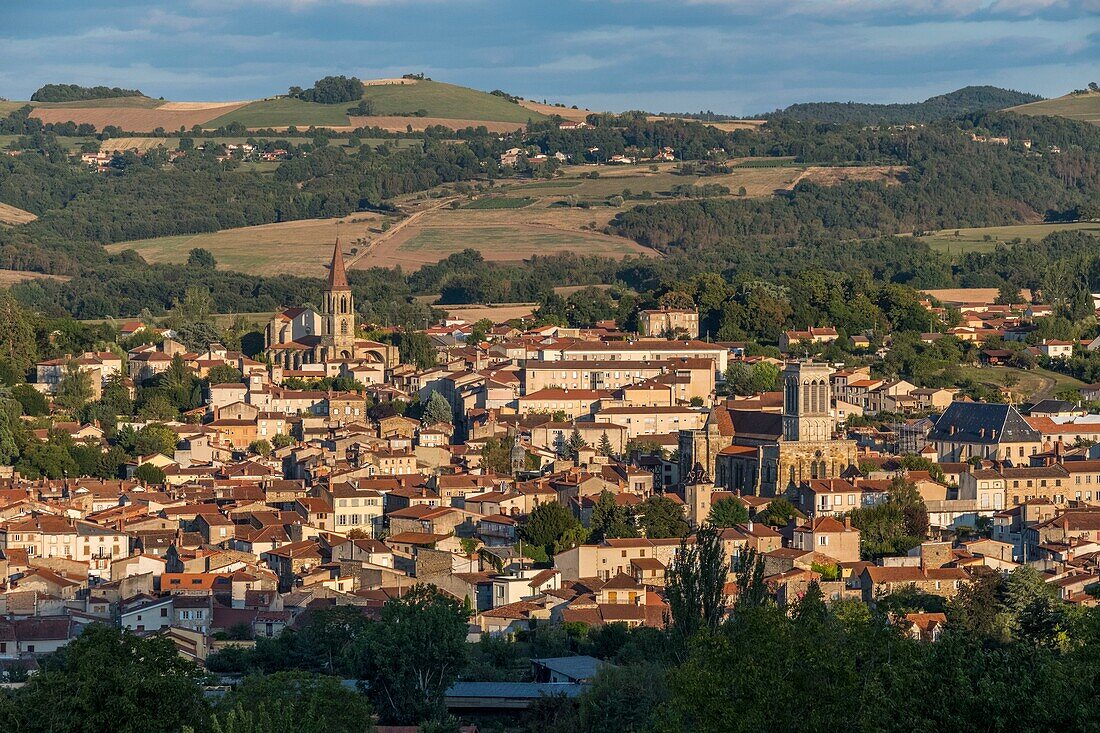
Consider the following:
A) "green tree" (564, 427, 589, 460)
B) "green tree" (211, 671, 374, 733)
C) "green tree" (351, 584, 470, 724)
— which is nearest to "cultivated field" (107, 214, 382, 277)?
"green tree" (564, 427, 589, 460)

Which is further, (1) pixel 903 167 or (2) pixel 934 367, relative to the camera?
(1) pixel 903 167

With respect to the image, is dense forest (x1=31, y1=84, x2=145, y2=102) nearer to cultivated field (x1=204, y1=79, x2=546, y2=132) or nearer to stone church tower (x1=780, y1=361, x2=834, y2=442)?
cultivated field (x1=204, y1=79, x2=546, y2=132)

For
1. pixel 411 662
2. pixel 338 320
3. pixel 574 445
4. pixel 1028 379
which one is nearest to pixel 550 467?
pixel 574 445

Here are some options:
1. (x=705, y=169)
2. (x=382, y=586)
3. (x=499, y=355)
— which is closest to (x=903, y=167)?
(x=705, y=169)

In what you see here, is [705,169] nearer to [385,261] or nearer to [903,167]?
[903,167]

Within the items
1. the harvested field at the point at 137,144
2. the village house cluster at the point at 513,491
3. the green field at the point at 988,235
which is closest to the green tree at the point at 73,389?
the village house cluster at the point at 513,491
